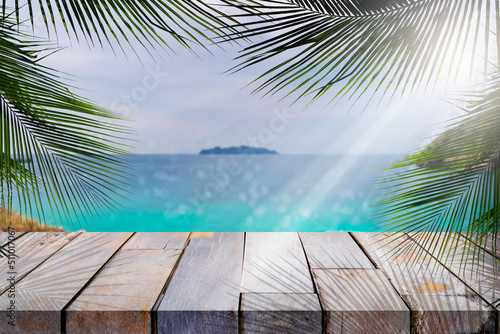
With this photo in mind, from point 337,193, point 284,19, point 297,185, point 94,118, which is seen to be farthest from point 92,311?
point 297,185

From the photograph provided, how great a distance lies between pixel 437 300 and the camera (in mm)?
948

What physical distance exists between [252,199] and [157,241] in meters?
14.0

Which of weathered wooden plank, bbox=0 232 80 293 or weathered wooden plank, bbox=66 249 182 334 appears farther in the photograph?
weathered wooden plank, bbox=0 232 80 293

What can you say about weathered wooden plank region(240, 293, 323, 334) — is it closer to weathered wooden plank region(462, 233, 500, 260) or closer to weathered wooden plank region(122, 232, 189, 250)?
weathered wooden plank region(462, 233, 500, 260)

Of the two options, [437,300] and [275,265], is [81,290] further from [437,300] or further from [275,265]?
[437,300]

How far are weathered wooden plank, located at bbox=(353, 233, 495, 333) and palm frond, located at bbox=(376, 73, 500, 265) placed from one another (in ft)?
0.27

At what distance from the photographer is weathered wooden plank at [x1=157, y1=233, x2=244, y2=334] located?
88 cm

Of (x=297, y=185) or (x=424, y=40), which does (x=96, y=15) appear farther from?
(x=297, y=185)

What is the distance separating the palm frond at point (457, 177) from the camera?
0.75 metres

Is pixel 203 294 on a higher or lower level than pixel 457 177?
lower

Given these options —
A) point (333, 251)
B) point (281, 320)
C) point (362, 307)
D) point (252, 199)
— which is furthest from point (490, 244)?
point (252, 199)

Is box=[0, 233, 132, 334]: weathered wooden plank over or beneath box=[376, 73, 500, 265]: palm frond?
beneath

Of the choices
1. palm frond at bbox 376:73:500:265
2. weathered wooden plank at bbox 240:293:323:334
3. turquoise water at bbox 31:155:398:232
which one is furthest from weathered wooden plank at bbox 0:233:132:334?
turquoise water at bbox 31:155:398:232

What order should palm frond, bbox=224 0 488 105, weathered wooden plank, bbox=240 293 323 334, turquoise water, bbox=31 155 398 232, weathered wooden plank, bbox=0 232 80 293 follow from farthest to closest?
turquoise water, bbox=31 155 398 232 < weathered wooden plank, bbox=0 232 80 293 < weathered wooden plank, bbox=240 293 323 334 < palm frond, bbox=224 0 488 105
